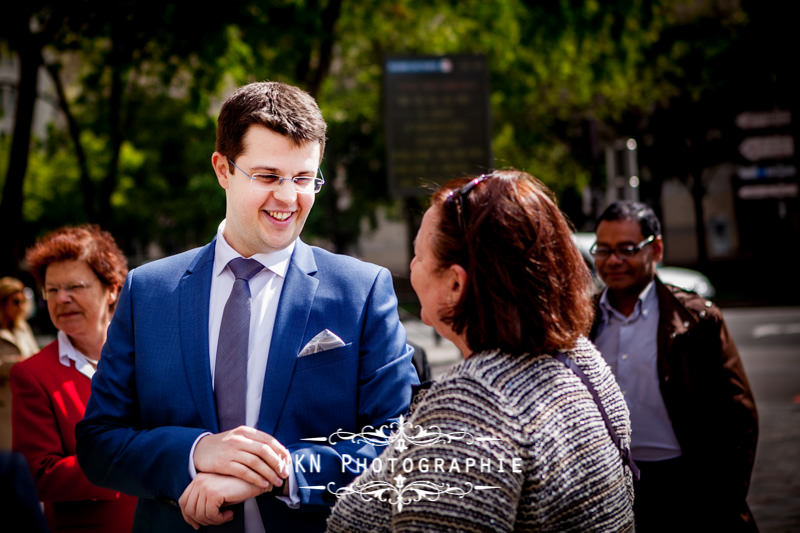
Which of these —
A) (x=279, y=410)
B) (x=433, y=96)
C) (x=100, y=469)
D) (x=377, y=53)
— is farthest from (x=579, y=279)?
(x=377, y=53)

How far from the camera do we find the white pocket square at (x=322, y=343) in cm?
221

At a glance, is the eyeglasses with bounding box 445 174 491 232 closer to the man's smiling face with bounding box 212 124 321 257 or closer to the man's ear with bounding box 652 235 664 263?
the man's smiling face with bounding box 212 124 321 257

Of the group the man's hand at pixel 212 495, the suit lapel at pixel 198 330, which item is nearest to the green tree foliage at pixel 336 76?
the suit lapel at pixel 198 330

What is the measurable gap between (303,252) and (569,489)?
1055mm

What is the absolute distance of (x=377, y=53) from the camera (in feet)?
72.7

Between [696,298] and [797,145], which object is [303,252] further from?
[797,145]

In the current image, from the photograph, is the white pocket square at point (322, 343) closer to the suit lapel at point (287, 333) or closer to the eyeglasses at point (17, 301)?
the suit lapel at point (287, 333)

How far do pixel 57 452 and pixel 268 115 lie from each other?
5.28ft

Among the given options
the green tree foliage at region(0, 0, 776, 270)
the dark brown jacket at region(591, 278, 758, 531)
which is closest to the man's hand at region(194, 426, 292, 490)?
the green tree foliage at region(0, 0, 776, 270)

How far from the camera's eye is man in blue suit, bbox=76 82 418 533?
83.4 inches

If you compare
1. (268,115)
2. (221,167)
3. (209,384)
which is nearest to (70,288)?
(221,167)

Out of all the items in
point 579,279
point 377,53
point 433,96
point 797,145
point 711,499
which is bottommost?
point 711,499

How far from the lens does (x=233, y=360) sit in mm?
2209

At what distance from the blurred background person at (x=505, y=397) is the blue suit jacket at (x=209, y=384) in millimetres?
337
